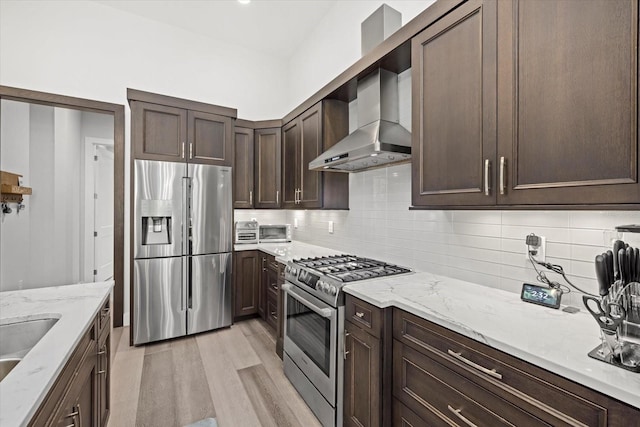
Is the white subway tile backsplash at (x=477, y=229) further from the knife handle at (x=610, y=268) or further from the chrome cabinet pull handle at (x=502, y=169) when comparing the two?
the knife handle at (x=610, y=268)

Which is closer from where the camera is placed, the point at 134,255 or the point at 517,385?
the point at 517,385

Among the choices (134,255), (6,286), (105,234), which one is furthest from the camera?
(105,234)

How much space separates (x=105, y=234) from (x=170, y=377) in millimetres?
3674

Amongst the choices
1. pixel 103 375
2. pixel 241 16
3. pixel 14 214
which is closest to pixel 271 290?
pixel 103 375

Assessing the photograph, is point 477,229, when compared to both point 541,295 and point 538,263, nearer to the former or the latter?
point 538,263

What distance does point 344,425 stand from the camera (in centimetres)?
177

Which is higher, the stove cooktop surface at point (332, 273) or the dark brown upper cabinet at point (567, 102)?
the dark brown upper cabinet at point (567, 102)

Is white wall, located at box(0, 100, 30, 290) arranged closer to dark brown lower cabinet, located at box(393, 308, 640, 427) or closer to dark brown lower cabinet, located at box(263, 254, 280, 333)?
dark brown lower cabinet, located at box(263, 254, 280, 333)

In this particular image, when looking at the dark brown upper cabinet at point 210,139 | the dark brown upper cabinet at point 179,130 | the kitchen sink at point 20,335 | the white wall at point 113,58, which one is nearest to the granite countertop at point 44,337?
the kitchen sink at point 20,335

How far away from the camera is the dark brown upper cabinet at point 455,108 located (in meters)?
1.41

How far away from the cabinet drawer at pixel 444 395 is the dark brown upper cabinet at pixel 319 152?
1.69m

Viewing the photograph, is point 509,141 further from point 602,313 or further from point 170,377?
point 170,377

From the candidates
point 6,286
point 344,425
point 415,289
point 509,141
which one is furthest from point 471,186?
point 6,286

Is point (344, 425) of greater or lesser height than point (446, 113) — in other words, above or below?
below
